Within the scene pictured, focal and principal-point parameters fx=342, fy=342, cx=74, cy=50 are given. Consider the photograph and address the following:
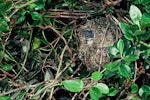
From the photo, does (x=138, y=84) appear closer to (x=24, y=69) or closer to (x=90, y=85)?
(x=90, y=85)

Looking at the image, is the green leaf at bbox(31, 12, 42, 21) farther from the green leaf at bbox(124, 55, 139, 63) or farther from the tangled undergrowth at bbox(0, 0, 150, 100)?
the green leaf at bbox(124, 55, 139, 63)

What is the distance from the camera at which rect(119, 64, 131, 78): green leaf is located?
97 cm

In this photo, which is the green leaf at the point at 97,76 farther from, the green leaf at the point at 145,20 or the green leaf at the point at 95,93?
the green leaf at the point at 145,20

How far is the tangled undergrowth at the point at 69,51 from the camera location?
1.00m

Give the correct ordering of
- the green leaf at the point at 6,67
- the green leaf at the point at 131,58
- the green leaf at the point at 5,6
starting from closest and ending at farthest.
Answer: the green leaf at the point at 131,58 → the green leaf at the point at 5,6 → the green leaf at the point at 6,67

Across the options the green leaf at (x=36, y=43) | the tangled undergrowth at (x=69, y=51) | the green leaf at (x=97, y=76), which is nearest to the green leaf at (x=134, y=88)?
the tangled undergrowth at (x=69, y=51)

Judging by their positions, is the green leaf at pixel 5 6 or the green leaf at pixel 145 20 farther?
the green leaf at pixel 5 6

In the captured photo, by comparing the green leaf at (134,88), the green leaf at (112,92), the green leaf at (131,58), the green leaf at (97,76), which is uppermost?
the green leaf at (131,58)

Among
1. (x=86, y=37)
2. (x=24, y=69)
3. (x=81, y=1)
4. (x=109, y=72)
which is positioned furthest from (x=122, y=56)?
(x=24, y=69)

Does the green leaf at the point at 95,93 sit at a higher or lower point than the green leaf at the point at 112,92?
higher

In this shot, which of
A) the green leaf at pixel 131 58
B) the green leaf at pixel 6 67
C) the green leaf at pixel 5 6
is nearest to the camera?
the green leaf at pixel 131 58

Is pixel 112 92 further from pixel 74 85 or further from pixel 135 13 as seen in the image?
pixel 135 13

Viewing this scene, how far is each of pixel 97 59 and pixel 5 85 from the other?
1.13ft

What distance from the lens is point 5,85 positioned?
3.92 feet
